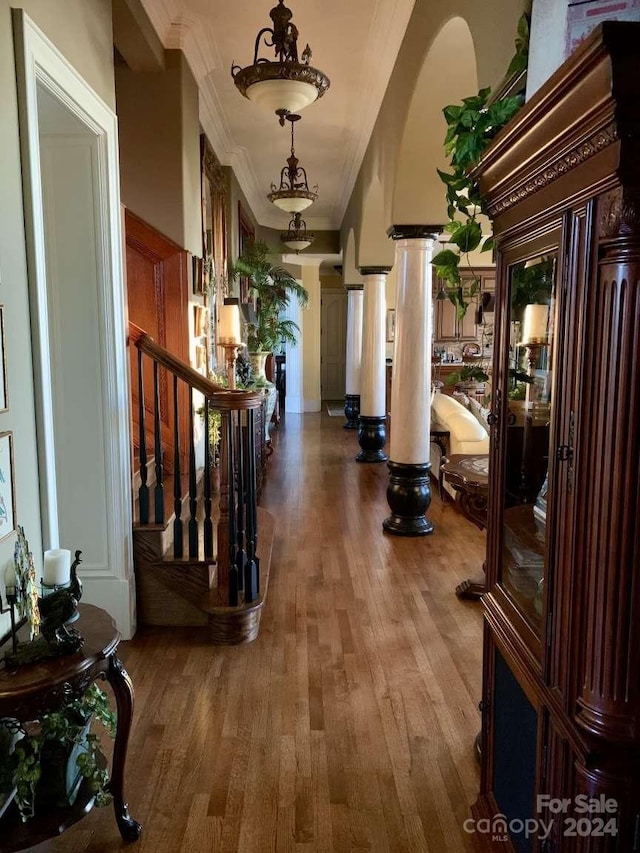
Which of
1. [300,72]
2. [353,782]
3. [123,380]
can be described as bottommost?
[353,782]

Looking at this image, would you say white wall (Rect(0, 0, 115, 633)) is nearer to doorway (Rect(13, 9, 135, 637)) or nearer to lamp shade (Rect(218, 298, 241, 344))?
doorway (Rect(13, 9, 135, 637))

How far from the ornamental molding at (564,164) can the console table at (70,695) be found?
1.59 metres

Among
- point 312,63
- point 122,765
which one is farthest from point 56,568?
point 312,63

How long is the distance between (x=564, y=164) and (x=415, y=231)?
3781 mm

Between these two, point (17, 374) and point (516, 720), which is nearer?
point (516, 720)

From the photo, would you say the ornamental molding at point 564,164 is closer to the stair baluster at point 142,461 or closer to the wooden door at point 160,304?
the stair baluster at point 142,461

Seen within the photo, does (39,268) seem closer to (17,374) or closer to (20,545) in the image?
(17,374)

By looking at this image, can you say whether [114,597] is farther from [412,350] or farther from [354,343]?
[354,343]

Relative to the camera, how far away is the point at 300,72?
330 cm

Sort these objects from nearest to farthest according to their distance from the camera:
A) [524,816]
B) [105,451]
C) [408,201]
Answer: [524,816] < [105,451] < [408,201]

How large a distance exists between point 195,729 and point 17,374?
1.56 metres

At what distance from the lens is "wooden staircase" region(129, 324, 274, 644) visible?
3285 mm

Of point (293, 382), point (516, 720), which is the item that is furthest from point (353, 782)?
point (293, 382)

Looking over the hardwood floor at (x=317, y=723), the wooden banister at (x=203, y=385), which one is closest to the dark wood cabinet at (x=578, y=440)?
the hardwood floor at (x=317, y=723)
